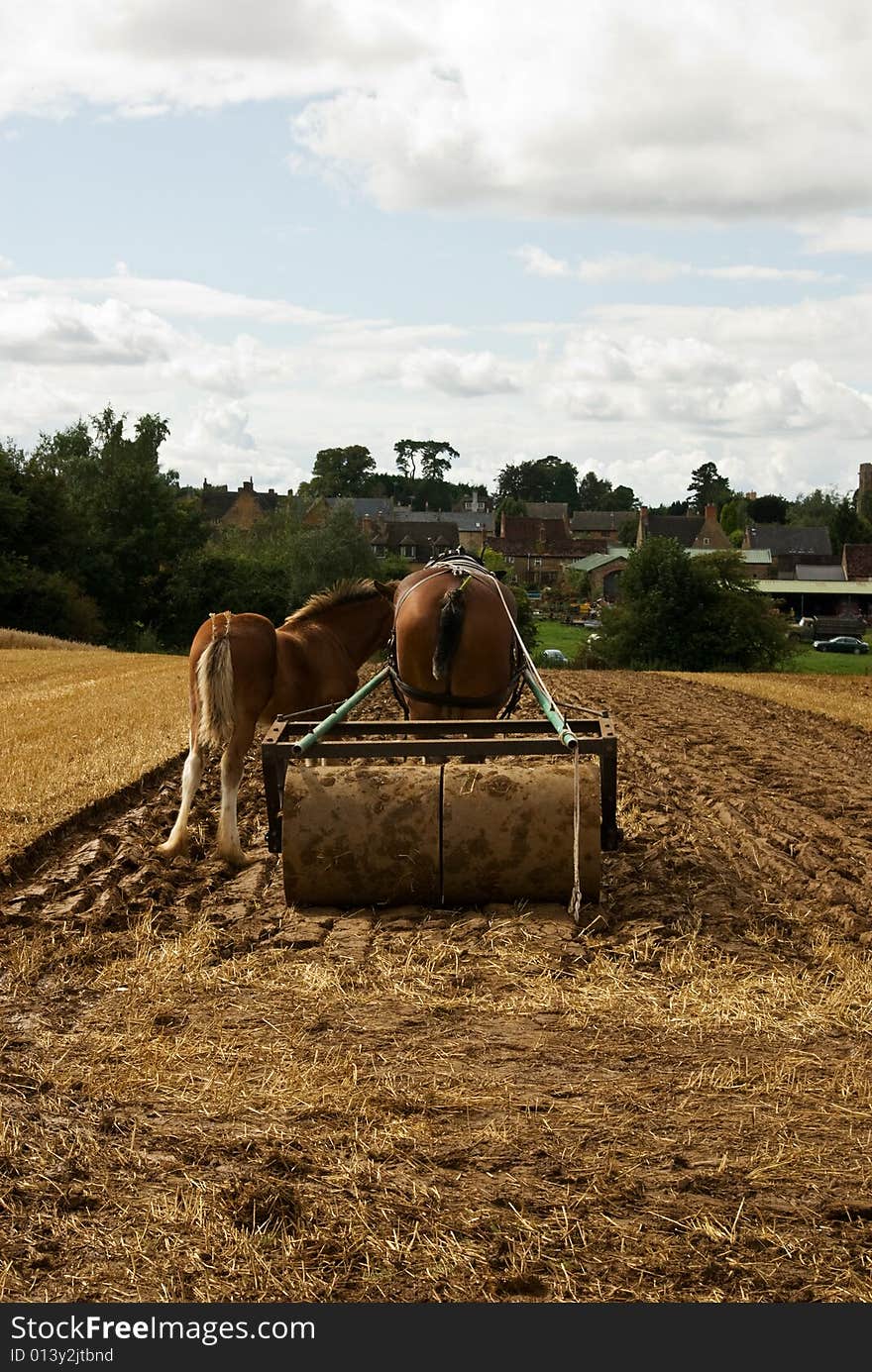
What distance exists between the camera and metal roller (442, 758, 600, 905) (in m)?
7.36

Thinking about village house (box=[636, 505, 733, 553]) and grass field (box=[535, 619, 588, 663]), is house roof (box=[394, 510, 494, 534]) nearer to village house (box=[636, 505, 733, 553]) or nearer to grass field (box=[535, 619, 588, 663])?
village house (box=[636, 505, 733, 553])

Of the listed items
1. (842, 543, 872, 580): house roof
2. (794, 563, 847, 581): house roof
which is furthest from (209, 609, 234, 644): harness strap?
(794, 563, 847, 581): house roof

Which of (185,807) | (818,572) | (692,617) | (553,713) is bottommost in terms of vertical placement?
(692,617)

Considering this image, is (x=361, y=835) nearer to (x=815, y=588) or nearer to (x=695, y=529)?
(x=815, y=588)

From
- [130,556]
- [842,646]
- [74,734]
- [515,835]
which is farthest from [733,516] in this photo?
[515,835]

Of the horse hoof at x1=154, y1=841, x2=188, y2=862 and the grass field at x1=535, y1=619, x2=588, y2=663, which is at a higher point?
the horse hoof at x1=154, y1=841, x2=188, y2=862

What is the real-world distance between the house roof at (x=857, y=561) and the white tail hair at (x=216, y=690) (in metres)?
103

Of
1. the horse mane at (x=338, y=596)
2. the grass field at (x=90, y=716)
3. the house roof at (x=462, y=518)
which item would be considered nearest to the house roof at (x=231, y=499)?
the house roof at (x=462, y=518)

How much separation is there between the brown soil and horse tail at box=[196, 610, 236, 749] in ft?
3.07

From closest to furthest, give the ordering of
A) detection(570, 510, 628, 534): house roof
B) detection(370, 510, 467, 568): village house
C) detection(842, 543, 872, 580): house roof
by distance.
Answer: detection(842, 543, 872, 580): house roof
detection(370, 510, 467, 568): village house
detection(570, 510, 628, 534): house roof

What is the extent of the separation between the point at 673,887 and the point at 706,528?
126090mm

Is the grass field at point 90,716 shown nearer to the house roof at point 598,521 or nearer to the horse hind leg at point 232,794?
the horse hind leg at point 232,794

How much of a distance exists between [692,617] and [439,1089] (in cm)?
4346

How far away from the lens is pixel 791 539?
4830 inches
